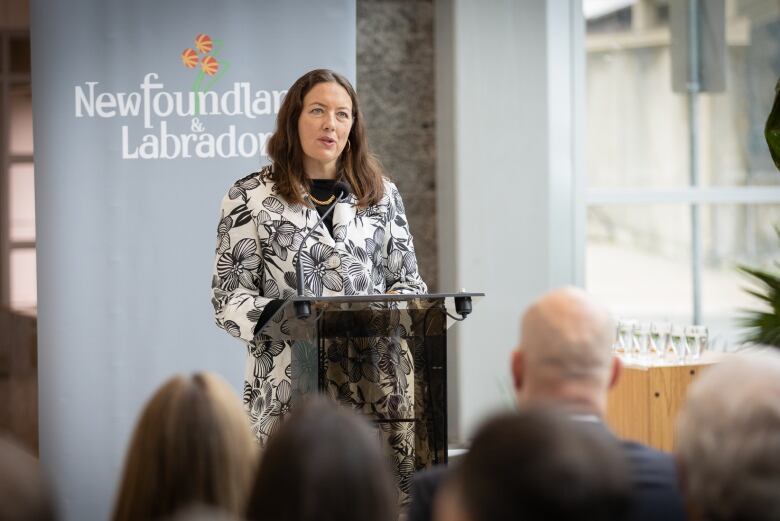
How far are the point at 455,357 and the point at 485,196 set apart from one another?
0.97m

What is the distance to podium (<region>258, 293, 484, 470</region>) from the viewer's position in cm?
310

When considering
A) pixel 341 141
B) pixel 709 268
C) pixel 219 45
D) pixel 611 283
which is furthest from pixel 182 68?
pixel 709 268

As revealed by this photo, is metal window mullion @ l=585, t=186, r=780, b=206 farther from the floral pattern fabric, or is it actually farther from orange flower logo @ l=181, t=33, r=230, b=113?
the floral pattern fabric

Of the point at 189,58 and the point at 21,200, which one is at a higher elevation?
the point at 189,58

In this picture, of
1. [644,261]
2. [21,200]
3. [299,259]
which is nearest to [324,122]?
[299,259]

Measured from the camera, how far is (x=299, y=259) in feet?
10.8

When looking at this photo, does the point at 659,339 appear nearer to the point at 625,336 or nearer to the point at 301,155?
the point at 625,336

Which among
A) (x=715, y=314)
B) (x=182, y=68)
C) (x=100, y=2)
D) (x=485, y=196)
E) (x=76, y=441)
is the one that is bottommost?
(x=76, y=441)

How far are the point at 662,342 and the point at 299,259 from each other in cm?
246

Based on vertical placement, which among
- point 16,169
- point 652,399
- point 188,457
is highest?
point 16,169

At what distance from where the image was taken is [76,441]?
5.23 m

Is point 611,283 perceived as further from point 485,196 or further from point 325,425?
point 325,425

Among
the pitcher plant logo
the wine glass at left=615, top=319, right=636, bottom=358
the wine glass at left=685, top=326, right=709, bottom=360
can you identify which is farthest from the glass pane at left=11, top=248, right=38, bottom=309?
the wine glass at left=685, top=326, right=709, bottom=360

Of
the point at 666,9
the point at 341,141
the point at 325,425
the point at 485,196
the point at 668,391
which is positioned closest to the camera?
the point at 325,425
